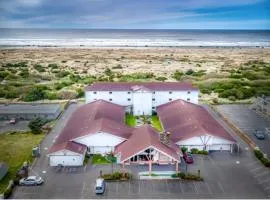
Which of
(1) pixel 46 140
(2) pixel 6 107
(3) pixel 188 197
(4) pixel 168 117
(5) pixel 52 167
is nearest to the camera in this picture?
(3) pixel 188 197

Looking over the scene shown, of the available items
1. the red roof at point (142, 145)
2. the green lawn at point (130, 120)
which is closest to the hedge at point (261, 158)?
the red roof at point (142, 145)

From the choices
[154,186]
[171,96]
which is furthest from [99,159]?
[171,96]

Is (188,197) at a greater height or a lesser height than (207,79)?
lesser

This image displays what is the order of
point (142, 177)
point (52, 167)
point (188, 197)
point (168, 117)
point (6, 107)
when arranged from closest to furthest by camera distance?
point (188, 197) < point (142, 177) < point (52, 167) < point (168, 117) < point (6, 107)

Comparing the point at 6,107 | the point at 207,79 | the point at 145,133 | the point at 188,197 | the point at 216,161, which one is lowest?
the point at 188,197

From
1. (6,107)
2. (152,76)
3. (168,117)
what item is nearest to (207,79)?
(152,76)

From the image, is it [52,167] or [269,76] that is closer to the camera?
[52,167]

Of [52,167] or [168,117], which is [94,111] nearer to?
[168,117]
